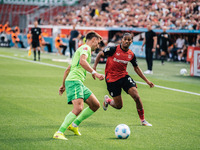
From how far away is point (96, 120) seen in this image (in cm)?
873

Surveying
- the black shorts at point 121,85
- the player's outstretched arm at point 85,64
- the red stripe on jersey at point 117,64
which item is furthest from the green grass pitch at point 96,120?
the player's outstretched arm at point 85,64

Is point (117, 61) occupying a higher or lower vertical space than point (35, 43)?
higher

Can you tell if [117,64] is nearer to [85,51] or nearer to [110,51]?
[110,51]

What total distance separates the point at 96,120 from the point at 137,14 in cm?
2507

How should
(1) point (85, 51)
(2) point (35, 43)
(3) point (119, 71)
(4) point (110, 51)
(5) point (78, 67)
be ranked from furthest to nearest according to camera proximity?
(2) point (35, 43) → (3) point (119, 71) → (4) point (110, 51) → (5) point (78, 67) → (1) point (85, 51)

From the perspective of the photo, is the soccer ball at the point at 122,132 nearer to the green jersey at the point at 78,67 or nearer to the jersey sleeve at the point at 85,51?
the green jersey at the point at 78,67

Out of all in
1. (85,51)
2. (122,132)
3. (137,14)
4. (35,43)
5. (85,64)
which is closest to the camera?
(85,64)

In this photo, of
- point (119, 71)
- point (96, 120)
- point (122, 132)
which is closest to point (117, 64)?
point (119, 71)

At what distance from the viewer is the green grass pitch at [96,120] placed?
665 centimetres

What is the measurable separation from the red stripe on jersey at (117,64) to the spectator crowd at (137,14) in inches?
724

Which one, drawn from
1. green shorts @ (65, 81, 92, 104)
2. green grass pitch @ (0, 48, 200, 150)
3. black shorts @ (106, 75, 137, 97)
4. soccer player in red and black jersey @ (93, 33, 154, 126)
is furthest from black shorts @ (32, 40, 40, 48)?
green shorts @ (65, 81, 92, 104)

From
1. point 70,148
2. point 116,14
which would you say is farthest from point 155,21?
point 70,148

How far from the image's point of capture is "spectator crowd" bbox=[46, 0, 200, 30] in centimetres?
2778

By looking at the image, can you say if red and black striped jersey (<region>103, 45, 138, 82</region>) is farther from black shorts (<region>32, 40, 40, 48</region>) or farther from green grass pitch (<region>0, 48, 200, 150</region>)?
black shorts (<region>32, 40, 40, 48</region>)
